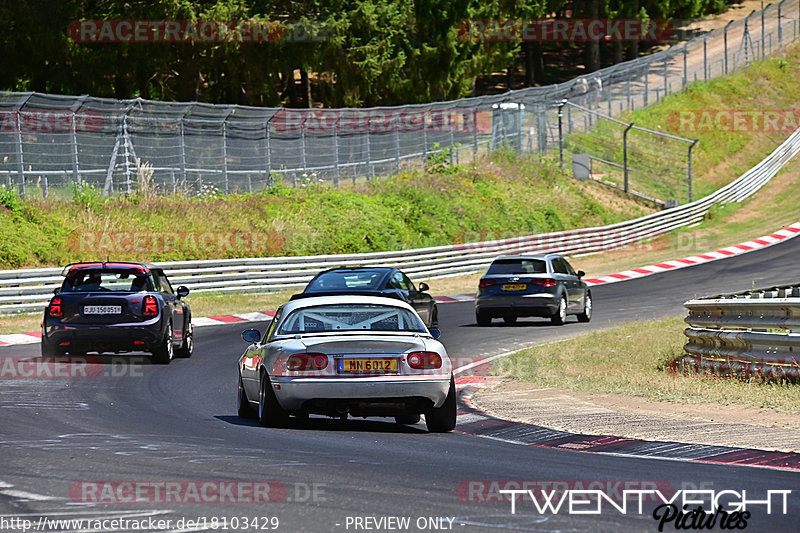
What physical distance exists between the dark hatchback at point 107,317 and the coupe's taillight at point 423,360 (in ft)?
25.6

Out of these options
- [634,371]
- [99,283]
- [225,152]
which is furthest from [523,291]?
[225,152]

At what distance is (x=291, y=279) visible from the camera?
33.2 metres

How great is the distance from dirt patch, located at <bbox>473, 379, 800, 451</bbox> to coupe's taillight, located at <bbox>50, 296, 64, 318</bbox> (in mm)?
6318

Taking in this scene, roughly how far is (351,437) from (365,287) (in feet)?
27.8

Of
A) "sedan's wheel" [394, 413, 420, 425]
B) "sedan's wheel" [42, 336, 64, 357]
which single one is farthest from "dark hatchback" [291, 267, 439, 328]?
"sedan's wheel" [394, 413, 420, 425]

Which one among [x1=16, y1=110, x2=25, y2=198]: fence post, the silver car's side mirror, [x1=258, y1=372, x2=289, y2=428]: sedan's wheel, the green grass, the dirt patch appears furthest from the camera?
[x1=16, y1=110, x2=25, y2=198]: fence post

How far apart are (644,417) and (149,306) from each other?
8111mm

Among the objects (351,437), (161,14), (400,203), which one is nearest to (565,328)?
(351,437)

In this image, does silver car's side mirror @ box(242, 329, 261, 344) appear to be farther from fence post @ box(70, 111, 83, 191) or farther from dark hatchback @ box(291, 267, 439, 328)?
fence post @ box(70, 111, 83, 191)

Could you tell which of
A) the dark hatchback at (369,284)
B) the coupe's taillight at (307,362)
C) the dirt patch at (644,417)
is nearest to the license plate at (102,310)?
the dark hatchback at (369,284)

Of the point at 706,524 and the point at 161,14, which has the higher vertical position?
the point at 161,14

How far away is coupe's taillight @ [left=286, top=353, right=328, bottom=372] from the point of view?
10.9 metres

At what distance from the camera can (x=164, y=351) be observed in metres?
18.2

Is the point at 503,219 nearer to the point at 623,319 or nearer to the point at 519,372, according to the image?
the point at 623,319
